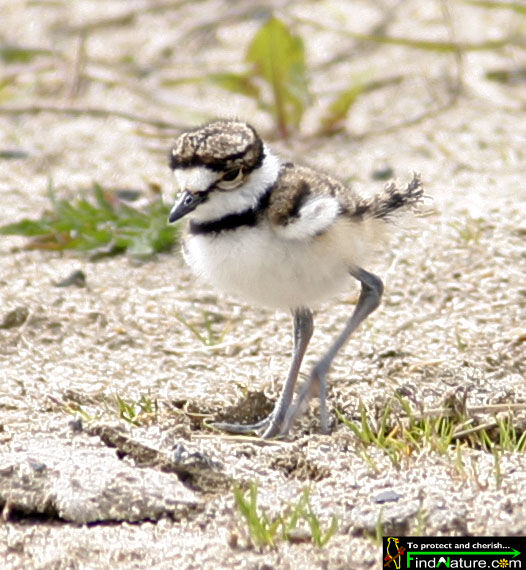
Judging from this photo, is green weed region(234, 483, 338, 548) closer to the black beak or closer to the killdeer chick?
the killdeer chick

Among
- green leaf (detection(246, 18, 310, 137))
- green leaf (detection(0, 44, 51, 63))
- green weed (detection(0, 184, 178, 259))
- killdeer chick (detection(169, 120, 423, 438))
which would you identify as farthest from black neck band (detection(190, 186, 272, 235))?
green leaf (detection(0, 44, 51, 63))

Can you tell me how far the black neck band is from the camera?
2.80 m

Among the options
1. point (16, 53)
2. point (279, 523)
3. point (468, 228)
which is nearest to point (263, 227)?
point (279, 523)

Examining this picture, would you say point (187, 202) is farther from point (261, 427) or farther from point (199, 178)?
point (261, 427)

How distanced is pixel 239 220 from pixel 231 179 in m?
0.11

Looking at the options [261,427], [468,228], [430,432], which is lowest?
[261,427]

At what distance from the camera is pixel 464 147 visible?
4.85 metres

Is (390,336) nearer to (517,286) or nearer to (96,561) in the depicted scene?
(517,286)

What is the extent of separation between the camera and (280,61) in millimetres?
4707

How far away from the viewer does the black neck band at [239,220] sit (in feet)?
9.20

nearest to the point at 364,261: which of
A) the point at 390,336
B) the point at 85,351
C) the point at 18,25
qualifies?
the point at 390,336

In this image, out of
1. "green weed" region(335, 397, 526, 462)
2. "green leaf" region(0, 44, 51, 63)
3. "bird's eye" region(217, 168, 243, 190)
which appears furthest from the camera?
"green leaf" region(0, 44, 51, 63)

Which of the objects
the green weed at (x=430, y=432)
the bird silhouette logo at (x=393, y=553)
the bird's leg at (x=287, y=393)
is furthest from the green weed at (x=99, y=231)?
the bird silhouette logo at (x=393, y=553)

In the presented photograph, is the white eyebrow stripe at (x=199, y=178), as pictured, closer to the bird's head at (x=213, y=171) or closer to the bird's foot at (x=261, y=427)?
the bird's head at (x=213, y=171)
